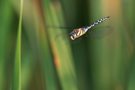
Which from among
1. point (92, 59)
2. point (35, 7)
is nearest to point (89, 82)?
point (92, 59)

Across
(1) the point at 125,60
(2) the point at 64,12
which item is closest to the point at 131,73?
(1) the point at 125,60

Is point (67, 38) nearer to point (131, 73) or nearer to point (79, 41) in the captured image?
point (79, 41)

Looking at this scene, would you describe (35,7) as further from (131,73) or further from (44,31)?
(131,73)

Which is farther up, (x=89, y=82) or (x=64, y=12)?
(x=64, y=12)

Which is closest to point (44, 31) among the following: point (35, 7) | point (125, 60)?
point (35, 7)

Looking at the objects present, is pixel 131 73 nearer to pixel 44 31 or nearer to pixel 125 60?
pixel 125 60

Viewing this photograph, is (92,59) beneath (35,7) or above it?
beneath
